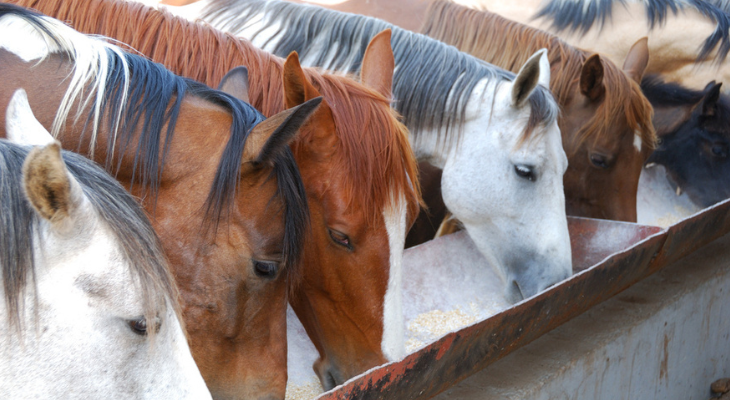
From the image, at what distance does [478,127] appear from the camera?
115 inches

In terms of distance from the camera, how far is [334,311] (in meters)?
2.08

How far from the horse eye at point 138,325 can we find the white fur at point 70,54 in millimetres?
633

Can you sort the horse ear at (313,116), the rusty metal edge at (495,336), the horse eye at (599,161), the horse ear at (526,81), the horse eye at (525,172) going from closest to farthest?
the rusty metal edge at (495,336)
the horse ear at (313,116)
the horse ear at (526,81)
the horse eye at (525,172)
the horse eye at (599,161)

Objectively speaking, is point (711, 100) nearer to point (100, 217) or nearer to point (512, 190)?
point (512, 190)

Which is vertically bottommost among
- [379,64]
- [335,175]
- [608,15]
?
[608,15]

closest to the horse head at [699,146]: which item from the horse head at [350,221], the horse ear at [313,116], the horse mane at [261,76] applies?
the horse mane at [261,76]

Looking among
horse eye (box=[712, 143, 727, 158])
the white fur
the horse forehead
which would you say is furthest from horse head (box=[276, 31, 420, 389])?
horse eye (box=[712, 143, 727, 158])

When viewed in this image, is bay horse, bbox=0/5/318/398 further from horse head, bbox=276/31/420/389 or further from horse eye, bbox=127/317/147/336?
horse eye, bbox=127/317/147/336

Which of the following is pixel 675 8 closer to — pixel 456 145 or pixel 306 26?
pixel 456 145

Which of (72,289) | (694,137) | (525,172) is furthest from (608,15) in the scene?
(72,289)

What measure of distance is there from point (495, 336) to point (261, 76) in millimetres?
1241

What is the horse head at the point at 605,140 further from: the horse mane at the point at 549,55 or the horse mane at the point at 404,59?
the horse mane at the point at 404,59

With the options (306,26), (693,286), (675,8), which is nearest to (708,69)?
(675,8)

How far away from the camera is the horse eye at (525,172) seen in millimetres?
2822
